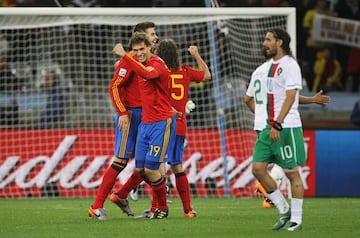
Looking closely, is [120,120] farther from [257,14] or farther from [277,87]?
[257,14]

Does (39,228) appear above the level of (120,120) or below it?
below

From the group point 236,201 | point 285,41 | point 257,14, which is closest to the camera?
point 285,41

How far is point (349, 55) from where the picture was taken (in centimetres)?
2378

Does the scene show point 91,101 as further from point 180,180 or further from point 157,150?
point 157,150

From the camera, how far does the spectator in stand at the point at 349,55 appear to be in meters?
23.6

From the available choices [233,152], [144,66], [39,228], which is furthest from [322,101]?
[233,152]

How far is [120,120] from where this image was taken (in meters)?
12.3

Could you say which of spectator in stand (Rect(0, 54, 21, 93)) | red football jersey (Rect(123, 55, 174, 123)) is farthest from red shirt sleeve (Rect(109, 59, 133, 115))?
spectator in stand (Rect(0, 54, 21, 93))

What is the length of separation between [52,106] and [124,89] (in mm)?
6420

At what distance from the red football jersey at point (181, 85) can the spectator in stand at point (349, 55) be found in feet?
35.0

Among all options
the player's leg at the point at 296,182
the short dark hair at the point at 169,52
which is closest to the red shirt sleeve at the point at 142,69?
the short dark hair at the point at 169,52

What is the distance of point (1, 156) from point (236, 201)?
4.17m

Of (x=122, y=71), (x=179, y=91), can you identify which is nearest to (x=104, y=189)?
(x=122, y=71)

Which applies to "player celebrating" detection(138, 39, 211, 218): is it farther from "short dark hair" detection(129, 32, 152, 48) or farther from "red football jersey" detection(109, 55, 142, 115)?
"short dark hair" detection(129, 32, 152, 48)
